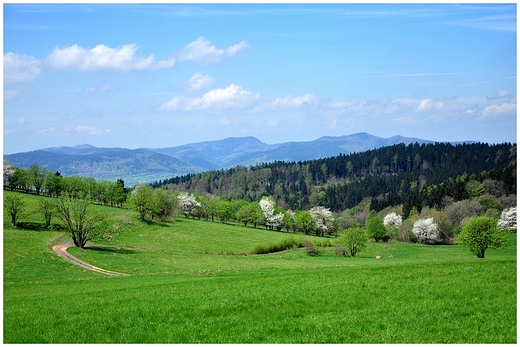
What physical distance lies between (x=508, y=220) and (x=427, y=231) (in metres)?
14.9

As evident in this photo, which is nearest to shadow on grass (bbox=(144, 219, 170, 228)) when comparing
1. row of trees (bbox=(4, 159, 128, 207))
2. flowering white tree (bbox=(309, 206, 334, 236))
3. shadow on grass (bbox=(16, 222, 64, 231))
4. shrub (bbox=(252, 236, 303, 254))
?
row of trees (bbox=(4, 159, 128, 207))

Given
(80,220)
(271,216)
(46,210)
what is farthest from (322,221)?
(80,220)

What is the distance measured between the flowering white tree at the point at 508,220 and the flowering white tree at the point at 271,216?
4814 cm

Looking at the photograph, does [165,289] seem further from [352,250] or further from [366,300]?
[352,250]

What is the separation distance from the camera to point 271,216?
113 meters

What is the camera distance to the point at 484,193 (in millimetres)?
108812

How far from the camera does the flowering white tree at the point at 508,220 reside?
3391 inches

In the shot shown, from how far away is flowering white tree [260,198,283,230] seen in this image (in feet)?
369

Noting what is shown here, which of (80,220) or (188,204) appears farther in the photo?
(188,204)

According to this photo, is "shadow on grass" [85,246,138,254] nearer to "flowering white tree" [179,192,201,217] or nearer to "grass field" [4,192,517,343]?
"grass field" [4,192,517,343]

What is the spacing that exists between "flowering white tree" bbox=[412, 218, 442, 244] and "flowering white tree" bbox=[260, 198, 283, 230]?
3378 cm

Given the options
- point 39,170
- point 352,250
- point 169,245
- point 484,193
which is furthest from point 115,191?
point 484,193

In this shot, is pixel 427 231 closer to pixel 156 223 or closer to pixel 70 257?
pixel 156 223

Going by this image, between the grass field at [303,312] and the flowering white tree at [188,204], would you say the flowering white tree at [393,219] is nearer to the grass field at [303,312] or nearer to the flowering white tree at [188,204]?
the flowering white tree at [188,204]
